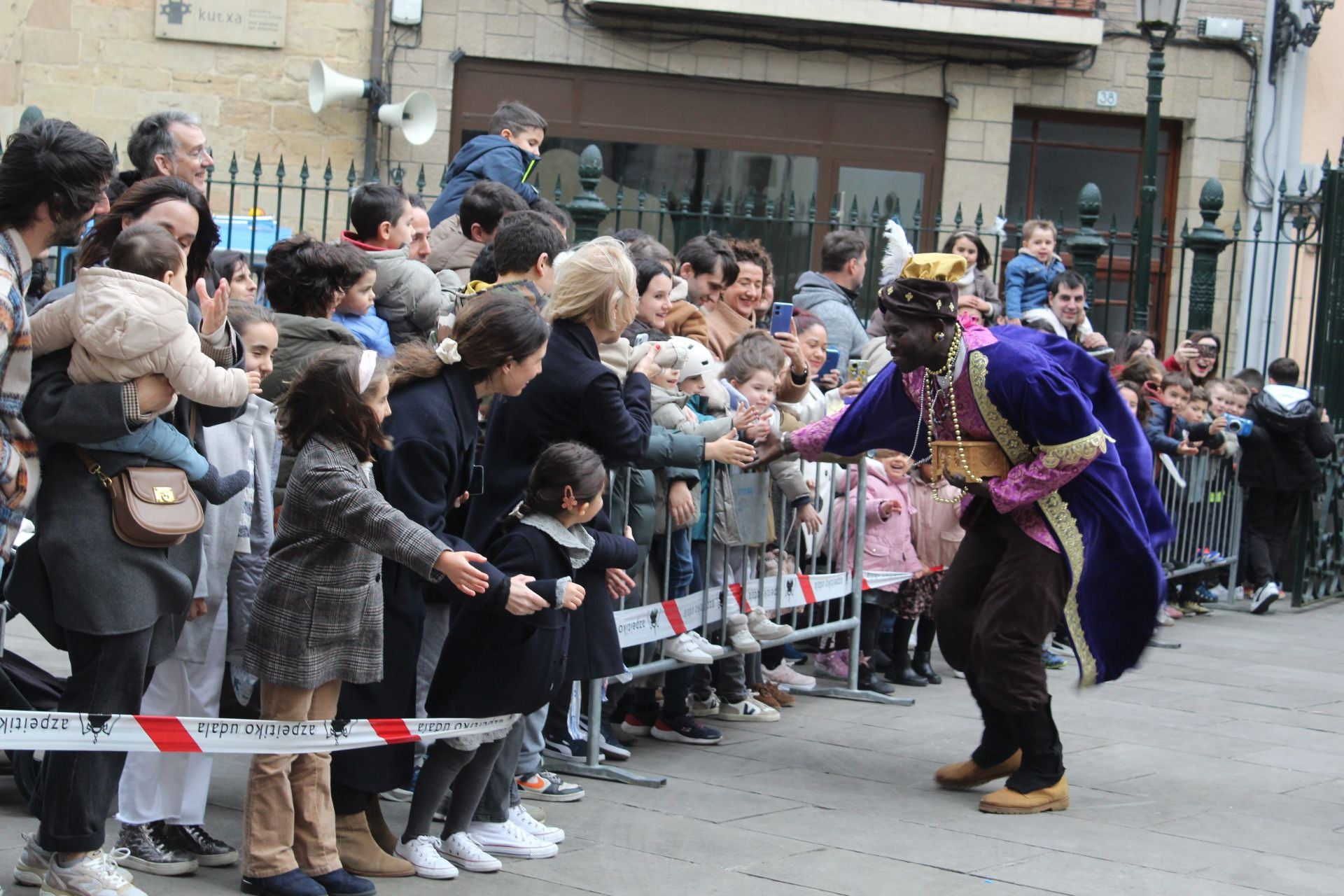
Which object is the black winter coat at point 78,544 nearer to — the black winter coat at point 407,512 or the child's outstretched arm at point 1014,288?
the black winter coat at point 407,512

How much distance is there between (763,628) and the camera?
22.6 ft

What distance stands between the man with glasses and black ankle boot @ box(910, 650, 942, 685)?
13.7ft

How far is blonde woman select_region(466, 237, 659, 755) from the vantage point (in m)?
5.38

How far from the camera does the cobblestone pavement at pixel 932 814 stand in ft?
16.3

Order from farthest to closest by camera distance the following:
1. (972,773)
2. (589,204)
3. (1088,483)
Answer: (589,204) → (972,773) → (1088,483)

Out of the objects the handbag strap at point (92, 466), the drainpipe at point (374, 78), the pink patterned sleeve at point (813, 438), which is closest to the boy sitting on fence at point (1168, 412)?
the pink patterned sleeve at point (813, 438)

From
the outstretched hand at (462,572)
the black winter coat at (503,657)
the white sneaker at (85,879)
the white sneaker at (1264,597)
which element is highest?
the outstretched hand at (462,572)

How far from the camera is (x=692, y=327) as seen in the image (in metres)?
6.89

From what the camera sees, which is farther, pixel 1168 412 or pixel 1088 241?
pixel 1088 241

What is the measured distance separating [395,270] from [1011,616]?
8.58ft

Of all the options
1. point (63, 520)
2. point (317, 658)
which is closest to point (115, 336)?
point (63, 520)

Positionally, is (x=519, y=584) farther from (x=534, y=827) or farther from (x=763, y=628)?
(x=763, y=628)

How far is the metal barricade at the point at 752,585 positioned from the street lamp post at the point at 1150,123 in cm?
452

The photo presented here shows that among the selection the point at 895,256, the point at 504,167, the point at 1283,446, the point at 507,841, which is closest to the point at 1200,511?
the point at 1283,446
